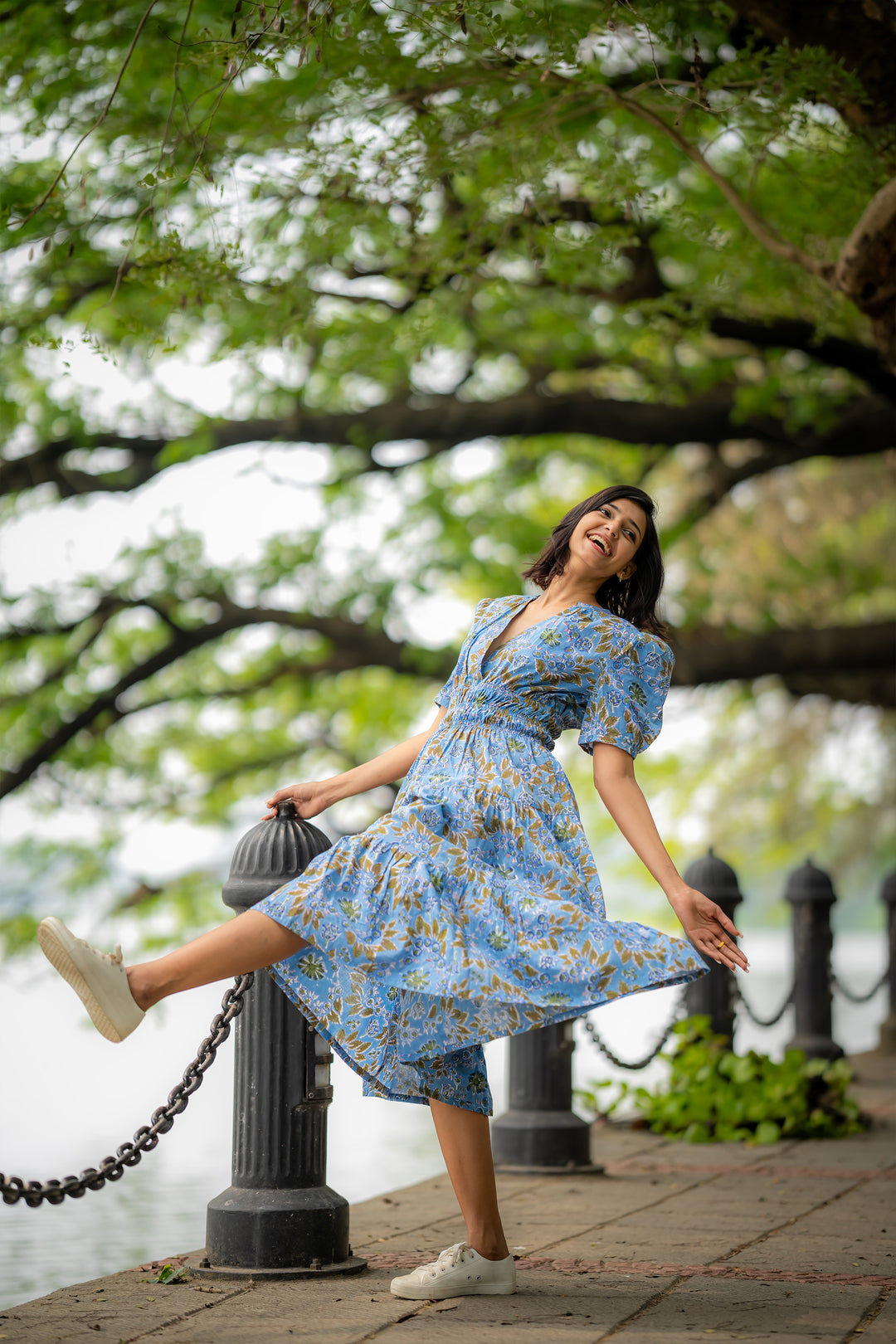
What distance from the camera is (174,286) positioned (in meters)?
5.68

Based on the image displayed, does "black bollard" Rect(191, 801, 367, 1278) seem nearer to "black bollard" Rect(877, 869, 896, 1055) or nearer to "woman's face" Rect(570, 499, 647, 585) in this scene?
"woman's face" Rect(570, 499, 647, 585)

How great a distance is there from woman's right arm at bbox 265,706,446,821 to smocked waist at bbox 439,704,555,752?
0.16 metres

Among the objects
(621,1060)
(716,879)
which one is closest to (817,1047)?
(716,879)

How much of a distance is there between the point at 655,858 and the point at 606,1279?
4.13ft

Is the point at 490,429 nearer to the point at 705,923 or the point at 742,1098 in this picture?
the point at 742,1098

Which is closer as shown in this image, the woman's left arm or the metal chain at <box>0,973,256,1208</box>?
the metal chain at <box>0,973,256,1208</box>

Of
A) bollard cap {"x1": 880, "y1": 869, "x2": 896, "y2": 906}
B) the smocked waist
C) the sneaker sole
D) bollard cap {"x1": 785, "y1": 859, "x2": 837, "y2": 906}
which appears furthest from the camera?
bollard cap {"x1": 880, "y1": 869, "x2": 896, "y2": 906}

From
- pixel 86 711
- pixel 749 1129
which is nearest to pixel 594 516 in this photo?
pixel 749 1129

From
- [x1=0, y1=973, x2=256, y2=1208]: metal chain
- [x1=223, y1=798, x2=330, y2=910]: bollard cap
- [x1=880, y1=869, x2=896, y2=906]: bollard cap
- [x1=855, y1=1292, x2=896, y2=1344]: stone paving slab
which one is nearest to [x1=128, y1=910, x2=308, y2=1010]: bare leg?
[x1=0, y1=973, x2=256, y2=1208]: metal chain

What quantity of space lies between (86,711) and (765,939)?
5605 centimetres

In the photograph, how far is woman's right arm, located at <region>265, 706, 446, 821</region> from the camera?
12.6 ft

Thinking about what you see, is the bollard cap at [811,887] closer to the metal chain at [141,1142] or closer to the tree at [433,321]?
the tree at [433,321]

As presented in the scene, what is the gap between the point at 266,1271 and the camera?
12.1 feet

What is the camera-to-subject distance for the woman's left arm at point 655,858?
3191 mm
